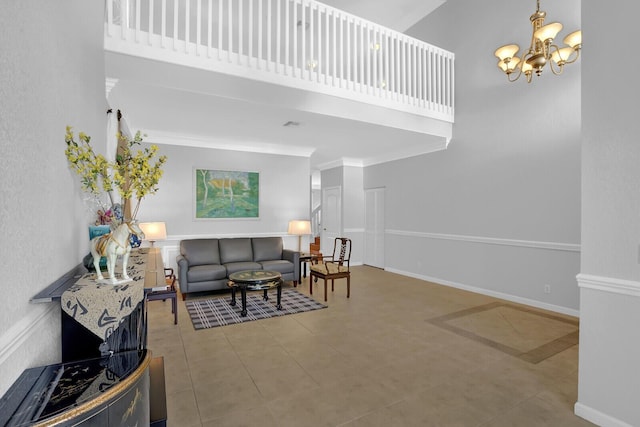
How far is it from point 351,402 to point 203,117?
13.4 feet

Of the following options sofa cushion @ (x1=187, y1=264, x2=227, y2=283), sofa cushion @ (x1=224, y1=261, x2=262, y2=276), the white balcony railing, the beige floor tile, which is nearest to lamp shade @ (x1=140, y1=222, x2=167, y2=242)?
sofa cushion @ (x1=187, y1=264, x2=227, y2=283)

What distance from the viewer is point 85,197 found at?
1.94 metres

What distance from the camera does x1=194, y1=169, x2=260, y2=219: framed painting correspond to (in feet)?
19.7

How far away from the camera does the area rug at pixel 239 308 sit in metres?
4.09

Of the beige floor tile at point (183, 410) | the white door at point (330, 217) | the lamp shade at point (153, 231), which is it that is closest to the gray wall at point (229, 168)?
the lamp shade at point (153, 231)

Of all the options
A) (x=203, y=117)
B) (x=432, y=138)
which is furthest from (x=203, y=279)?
(x=432, y=138)

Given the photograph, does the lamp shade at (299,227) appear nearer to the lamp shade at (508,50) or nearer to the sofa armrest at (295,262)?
the sofa armrest at (295,262)

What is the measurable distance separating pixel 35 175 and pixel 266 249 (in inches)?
197

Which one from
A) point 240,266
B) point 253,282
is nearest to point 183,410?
point 253,282

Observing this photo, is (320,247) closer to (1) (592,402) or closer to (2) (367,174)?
(2) (367,174)

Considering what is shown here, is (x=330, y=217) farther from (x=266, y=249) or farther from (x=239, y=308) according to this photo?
(x=239, y=308)

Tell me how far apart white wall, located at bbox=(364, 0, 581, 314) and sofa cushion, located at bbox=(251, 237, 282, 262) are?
2.84 m

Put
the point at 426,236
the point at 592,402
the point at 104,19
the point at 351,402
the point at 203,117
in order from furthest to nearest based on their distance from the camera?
1. the point at 426,236
2. the point at 203,117
3. the point at 104,19
4. the point at 351,402
5. the point at 592,402

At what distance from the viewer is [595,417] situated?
6.83ft
